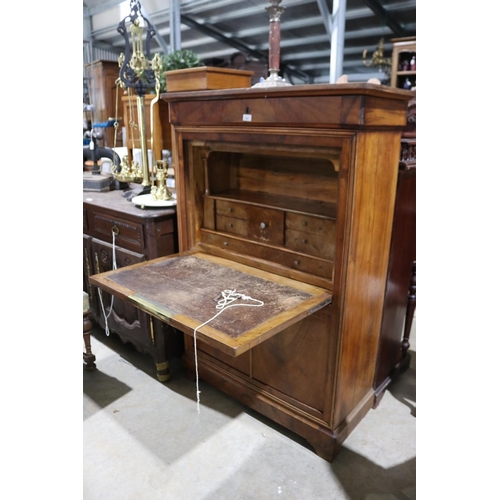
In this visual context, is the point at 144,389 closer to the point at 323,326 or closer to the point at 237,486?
the point at 237,486

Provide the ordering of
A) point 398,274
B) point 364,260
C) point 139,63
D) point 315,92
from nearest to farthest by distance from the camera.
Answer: point 315,92
point 364,260
point 398,274
point 139,63

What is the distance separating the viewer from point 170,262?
191cm

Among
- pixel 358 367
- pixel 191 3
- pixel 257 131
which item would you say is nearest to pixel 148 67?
pixel 257 131

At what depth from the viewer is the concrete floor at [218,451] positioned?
66.5 inches

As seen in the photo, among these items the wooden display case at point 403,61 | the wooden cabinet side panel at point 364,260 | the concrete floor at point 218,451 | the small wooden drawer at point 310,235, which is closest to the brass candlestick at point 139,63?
the small wooden drawer at point 310,235

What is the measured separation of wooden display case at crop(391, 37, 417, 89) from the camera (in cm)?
477

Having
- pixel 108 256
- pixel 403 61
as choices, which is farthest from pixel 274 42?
pixel 403 61

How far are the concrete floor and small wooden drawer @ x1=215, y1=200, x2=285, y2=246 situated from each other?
0.90 m

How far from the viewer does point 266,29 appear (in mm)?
6418

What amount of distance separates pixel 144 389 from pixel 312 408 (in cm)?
98

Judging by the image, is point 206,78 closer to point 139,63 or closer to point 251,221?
point 139,63

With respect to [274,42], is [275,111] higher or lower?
lower

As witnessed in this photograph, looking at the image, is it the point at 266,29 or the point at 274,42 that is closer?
the point at 274,42

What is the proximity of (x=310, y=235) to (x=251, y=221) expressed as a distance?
32cm
